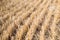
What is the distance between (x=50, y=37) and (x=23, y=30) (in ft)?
2.03

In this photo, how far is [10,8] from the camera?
16.4ft

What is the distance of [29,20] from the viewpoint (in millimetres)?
4207

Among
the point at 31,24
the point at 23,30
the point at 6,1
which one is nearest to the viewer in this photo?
the point at 23,30

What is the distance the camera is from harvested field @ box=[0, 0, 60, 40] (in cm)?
360

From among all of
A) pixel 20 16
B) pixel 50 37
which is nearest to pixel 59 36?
pixel 50 37

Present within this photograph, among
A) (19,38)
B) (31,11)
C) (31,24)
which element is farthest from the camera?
(31,11)

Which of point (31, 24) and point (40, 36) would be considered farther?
point (31, 24)

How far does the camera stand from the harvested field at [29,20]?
142 inches

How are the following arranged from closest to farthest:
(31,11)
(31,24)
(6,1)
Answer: (31,24), (31,11), (6,1)

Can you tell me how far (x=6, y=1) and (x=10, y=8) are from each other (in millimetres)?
735

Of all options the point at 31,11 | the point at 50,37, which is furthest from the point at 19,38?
the point at 31,11

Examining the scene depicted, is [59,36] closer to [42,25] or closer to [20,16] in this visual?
[42,25]

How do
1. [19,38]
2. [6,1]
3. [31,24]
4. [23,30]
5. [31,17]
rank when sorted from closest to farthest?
[19,38]
[23,30]
[31,24]
[31,17]
[6,1]

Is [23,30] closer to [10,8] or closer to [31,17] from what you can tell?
[31,17]
